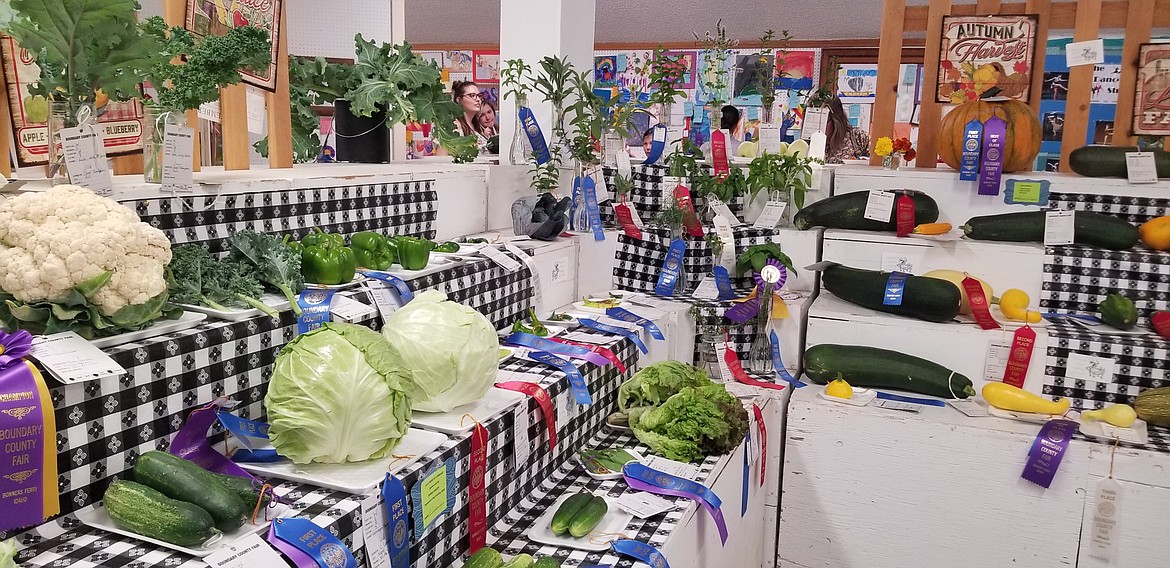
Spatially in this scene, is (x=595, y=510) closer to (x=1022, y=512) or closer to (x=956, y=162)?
(x=1022, y=512)

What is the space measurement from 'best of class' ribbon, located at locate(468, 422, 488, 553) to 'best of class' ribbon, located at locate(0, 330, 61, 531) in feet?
2.63

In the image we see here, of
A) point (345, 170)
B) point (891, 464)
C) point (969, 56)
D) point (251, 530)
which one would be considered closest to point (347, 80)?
point (345, 170)

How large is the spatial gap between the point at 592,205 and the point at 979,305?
5.18 ft

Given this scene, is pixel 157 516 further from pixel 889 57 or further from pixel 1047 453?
pixel 889 57

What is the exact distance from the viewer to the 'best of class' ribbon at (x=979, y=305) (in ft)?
10.7

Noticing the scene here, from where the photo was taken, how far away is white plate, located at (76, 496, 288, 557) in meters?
1.33

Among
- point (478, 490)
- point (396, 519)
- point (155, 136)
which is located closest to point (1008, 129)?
point (478, 490)

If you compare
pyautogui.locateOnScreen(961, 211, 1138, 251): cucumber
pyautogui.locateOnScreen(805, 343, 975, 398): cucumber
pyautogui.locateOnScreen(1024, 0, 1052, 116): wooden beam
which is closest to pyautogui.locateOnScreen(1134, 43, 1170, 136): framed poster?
pyautogui.locateOnScreen(1024, 0, 1052, 116): wooden beam

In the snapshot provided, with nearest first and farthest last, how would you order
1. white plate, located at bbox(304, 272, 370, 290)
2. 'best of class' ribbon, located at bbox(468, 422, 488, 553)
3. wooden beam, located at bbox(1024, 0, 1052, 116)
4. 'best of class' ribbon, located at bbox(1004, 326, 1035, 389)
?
'best of class' ribbon, located at bbox(468, 422, 488, 553) → white plate, located at bbox(304, 272, 370, 290) → 'best of class' ribbon, located at bbox(1004, 326, 1035, 389) → wooden beam, located at bbox(1024, 0, 1052, 116)

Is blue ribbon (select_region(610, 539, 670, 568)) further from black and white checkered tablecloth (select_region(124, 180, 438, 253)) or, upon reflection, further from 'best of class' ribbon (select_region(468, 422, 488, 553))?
black and white checkered tablecloth (select_region(124, 180, 438, 253))

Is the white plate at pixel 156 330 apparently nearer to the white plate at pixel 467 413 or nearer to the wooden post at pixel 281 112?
the white plate at pixel 467 413

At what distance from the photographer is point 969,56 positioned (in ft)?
12.4

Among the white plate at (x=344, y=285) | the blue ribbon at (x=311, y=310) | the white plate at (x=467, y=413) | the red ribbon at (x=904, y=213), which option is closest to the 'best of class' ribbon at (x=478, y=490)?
the white plate at (x=467, y=413)

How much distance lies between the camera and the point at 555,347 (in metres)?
2.62
